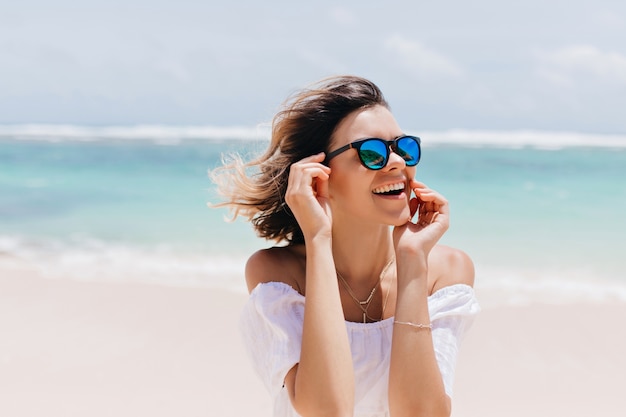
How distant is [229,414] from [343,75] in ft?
9.04

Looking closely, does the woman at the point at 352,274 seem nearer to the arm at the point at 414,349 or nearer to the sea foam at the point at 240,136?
the arm at the point at 414,349

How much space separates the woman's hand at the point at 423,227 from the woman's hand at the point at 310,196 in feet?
0.95

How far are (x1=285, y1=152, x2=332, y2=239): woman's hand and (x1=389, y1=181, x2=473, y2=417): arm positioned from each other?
1.04 ft

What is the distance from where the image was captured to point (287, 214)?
3.20m

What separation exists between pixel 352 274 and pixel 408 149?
663 mm

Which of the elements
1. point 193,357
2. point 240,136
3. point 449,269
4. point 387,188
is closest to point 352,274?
point 449,269

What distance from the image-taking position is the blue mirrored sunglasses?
2.65 m

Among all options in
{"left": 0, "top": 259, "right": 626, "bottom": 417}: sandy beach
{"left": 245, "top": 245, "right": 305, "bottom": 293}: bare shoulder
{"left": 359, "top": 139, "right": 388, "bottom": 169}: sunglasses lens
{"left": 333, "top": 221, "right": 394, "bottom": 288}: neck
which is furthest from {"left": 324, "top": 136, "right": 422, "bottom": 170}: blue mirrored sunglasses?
{"left": 0, "top": 259, "right": 626, "bottom": 417}: sandy beach

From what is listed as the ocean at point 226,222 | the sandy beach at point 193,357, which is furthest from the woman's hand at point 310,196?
the sandy beach at point 193,357

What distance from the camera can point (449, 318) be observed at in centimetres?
279

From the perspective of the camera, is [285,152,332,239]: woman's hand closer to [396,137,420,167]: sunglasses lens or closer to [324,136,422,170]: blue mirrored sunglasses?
[324,136,422,170]: blue mirrored sunglasses

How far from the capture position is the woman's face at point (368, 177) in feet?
8.82

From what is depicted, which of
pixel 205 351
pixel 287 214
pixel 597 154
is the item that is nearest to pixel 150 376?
pixel 205 351

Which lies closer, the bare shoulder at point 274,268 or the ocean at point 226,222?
the bare shoulder at point 274,268
